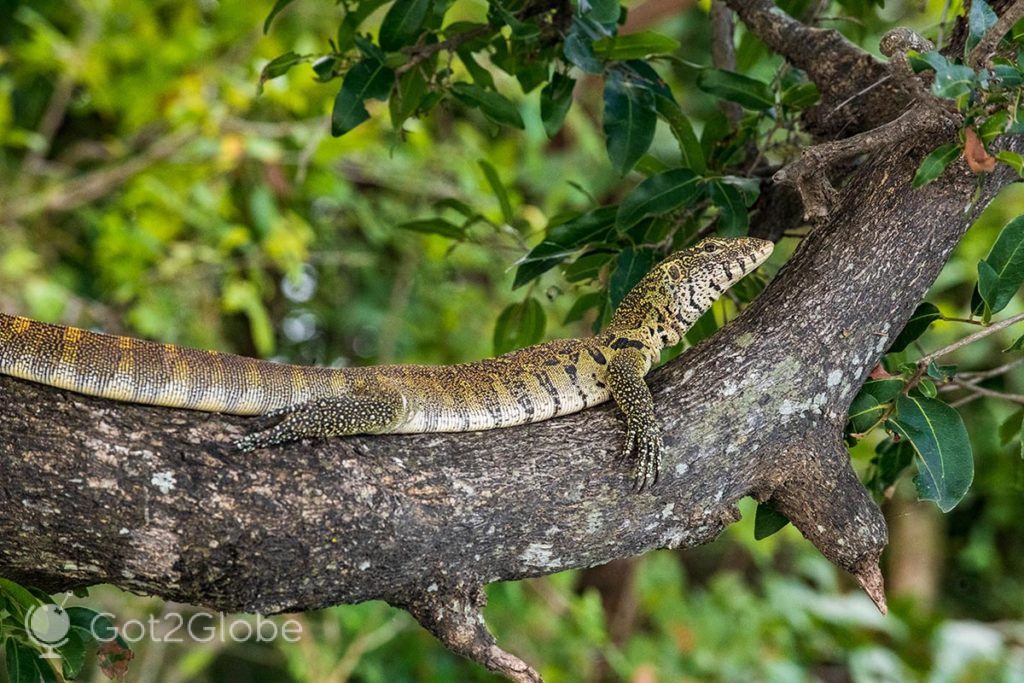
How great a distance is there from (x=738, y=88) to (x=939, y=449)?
1600 mm

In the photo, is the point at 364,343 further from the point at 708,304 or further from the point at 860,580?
the point at 860,580

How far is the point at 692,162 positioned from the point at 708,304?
24.4 inches

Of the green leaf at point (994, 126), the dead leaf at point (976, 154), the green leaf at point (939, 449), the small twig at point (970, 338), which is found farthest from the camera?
the small twig at point (970, 338)

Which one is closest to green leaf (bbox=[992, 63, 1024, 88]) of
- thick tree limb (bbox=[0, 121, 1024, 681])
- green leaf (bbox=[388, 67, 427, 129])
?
thick tree limb (bbox=[0, 121, 1024, 681])

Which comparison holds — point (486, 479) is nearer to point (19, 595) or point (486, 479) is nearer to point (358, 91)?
point (19, 595)

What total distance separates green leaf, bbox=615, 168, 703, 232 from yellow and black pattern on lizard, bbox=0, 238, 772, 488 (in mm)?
296

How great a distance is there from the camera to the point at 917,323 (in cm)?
364

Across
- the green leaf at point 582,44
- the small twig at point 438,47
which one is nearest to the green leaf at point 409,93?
the small twig at point 438,47

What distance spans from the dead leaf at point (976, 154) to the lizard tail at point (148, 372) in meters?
2.18

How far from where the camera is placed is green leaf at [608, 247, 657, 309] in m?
4.09

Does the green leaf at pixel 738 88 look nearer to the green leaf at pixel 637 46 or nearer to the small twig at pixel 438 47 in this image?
the green leaf at pixel 637 46


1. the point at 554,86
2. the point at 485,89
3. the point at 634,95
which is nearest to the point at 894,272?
the point at 634,95

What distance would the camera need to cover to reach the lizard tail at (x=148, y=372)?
10.1 feet

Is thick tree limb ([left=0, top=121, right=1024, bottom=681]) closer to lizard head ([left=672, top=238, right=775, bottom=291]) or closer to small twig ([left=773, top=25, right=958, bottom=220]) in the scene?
small twig ([left=773, top=25, right=958, bottom=220])
